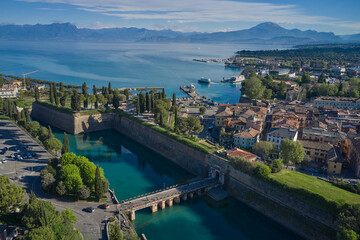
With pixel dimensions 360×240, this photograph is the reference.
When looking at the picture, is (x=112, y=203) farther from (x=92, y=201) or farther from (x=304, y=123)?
(x=304, y=123)

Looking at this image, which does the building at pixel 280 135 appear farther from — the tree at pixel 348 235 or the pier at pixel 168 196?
the tree at pixel 348 235

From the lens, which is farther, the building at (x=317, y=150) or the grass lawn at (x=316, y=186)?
the building at (x=317, y=150)

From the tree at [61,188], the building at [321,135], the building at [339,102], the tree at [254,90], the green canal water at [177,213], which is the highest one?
the tree at [254,90]

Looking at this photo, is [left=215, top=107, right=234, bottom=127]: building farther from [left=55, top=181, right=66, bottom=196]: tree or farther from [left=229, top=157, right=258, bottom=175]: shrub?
[left=55, top=181, right=66, bottom=196]: tree

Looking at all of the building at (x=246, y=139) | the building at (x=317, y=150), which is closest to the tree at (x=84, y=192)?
the building at (x=246, y=139)

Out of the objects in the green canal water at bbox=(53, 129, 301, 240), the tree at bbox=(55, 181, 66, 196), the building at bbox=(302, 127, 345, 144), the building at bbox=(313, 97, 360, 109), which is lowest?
the green canal water at bbox=(53, 129, 301, 240)

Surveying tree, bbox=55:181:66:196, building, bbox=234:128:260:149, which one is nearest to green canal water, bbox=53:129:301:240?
tree, bbox=55:181:66:196

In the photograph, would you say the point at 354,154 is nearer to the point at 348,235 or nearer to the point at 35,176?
the point at 348,235

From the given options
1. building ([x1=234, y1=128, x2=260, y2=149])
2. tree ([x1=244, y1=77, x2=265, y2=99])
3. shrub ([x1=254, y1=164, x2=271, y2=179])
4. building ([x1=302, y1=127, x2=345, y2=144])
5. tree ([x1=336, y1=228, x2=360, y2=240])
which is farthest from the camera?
tree ([x1=244, y1=77, x2=265, y2=99])
